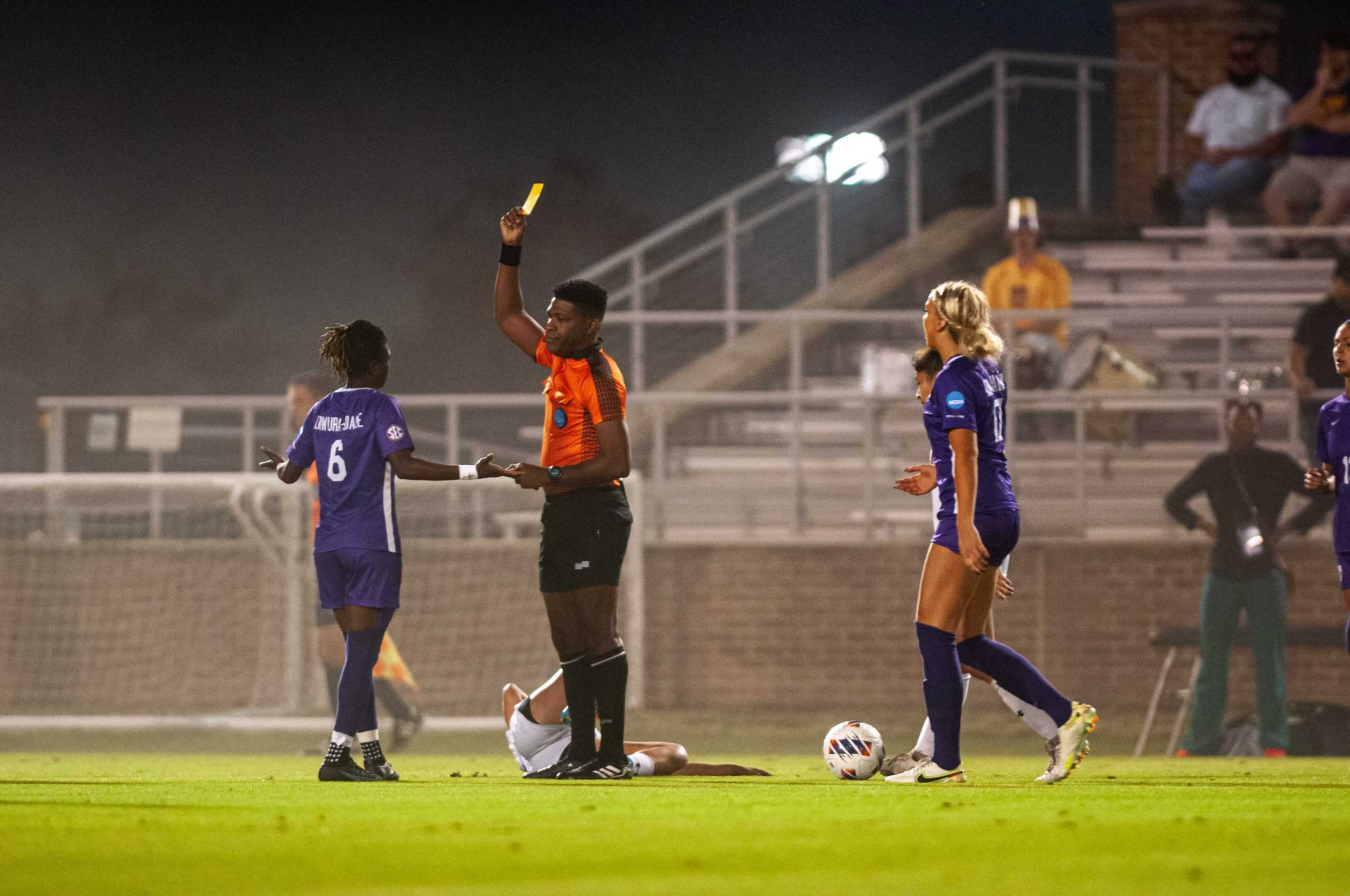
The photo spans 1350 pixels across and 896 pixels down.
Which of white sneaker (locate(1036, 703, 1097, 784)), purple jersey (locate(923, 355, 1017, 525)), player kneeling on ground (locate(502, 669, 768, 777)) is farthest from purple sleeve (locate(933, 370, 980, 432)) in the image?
player kneeling on ground (locate(502, 669, 768, 777))

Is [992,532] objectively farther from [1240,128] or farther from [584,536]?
[1240,128]

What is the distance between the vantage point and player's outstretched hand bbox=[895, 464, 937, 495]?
784 cm

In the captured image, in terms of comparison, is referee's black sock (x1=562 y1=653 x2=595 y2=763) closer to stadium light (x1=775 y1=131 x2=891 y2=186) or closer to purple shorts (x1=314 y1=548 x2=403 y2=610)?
purple shorts (x1=314 y1=548 x2=403 y2=610)

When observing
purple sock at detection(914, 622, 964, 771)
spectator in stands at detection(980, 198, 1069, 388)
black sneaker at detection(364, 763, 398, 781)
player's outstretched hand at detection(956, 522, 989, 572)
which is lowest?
black sneaker at detection(364, 763, 398, 781)

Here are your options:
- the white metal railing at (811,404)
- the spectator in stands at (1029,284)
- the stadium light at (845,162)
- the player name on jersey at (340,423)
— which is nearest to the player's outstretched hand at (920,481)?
the player name on jersey at (340,423)

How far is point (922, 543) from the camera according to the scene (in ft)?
49.2

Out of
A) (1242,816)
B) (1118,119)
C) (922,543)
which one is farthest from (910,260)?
(1242,816)

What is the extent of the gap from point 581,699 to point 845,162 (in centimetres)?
1335

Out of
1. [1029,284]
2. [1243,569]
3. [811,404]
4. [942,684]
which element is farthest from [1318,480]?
[811,404]

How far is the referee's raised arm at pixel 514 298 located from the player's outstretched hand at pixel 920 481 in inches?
60.2

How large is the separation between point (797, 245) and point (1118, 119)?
5.31 meters

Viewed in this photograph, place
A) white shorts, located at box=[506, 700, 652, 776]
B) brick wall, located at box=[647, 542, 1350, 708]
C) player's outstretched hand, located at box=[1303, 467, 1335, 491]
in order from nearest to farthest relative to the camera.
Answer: white shorts, located at box=[506, 700, 652, 776] → player's outstretched hand, located at box=[1303, 467, 1335, 491] → brick wall, located at box=[647, 542, 1350, 708]

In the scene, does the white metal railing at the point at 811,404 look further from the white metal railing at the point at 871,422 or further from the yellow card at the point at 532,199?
the yellow card at the point at 532,199

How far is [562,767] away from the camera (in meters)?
7.79
